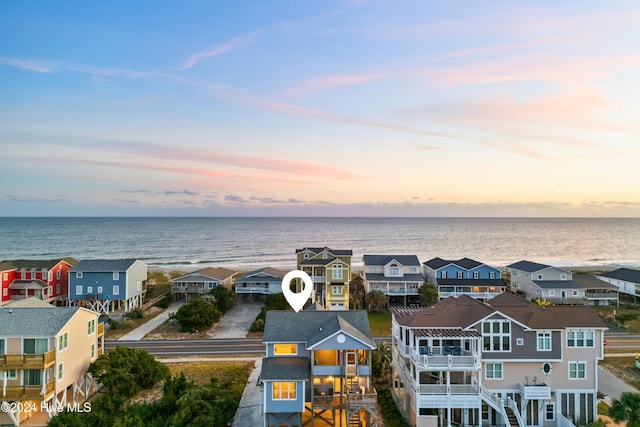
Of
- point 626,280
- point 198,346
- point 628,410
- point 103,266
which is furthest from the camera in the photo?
point 626,280

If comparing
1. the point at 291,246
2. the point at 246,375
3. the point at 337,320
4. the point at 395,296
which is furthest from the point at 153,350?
the point at 291,246

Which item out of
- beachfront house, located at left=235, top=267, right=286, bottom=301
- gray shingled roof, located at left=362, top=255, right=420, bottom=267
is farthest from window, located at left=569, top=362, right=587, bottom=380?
beachfront house, located at left=235, top=267, right=286, bottom=301

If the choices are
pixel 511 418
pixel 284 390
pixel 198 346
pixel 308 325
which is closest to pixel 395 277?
pixel 198 346

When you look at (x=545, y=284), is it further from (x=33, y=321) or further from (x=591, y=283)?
A: (x=33, y=321)

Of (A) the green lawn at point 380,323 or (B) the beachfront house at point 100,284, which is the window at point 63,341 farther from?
(B) the beachfront house at point 100,284

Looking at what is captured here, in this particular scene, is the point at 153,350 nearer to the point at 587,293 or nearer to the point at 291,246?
the point at 587,293

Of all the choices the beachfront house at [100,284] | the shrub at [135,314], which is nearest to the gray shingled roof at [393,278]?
the shrub at [135,314]
